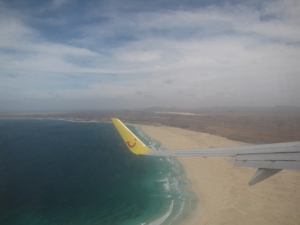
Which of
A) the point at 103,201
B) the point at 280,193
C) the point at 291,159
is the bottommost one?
the point at 103,201

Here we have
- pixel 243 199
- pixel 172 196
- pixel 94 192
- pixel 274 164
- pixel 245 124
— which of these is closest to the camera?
pixel 274 164

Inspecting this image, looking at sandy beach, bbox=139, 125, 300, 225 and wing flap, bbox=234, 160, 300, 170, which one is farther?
sandy beach, bbox=139, 125, 300, 225

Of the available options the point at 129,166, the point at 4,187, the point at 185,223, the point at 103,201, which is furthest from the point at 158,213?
the point at 4,187

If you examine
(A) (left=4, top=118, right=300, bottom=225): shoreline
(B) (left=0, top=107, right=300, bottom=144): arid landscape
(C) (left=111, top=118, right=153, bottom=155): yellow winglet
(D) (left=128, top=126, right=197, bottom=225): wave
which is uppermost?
(C) (left=111, top=118, right=153, bottom=155): yellow winglet

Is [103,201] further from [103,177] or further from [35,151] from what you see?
[35,151]

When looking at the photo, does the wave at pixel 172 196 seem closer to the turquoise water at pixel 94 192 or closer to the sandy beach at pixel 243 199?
the turquoise water at pixel 94 192

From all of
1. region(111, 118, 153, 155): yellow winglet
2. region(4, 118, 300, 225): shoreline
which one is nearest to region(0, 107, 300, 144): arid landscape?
region(4, 118, 300, 225): shoreline

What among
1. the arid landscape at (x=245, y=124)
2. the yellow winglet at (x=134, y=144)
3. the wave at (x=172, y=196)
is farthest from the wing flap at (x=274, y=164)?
the arid landscape at (x=245, y=124)

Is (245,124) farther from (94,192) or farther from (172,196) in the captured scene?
(94,192)

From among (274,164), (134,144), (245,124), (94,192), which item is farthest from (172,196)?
(245,124)

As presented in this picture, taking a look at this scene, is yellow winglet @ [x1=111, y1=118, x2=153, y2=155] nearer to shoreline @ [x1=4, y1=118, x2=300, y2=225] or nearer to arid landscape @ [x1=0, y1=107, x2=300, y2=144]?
shoreline @ [x1=4, y1=118, x2=300, y2=225]

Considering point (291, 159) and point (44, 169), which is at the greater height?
point (291, 159)
